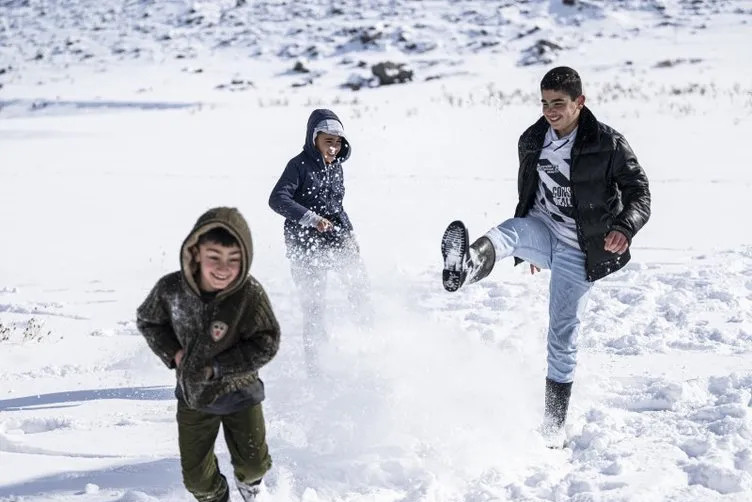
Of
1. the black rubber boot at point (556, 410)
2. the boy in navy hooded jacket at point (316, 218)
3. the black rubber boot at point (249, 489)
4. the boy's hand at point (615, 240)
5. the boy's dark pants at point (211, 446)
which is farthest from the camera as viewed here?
the boy in navy hooded jacket at point (316, 218)

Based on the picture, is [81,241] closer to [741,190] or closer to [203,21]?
[741,190]

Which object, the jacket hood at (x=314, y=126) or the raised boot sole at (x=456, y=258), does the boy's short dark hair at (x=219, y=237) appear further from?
the jacket hood at (x=314, y=126)

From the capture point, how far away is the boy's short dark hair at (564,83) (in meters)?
3.58

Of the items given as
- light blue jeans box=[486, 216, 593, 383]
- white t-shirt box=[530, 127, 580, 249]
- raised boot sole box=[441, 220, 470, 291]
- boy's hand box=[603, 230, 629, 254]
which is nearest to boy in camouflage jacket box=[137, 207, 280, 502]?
raised boot sole box=[441, 220, 470, 291]

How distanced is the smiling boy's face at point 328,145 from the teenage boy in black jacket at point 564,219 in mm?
1246

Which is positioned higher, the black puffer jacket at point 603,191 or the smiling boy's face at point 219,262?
the smiling boy's face at point 219,262

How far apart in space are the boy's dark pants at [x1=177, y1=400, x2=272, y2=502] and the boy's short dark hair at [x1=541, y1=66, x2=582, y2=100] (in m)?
1.92

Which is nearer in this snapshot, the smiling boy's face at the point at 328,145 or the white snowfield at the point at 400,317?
the white snowfield at the point at 400,317

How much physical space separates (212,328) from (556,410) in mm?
2030

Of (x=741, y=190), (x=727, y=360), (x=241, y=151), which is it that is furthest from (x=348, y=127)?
(x=727, y=360)

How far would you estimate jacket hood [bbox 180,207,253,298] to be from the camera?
8.01 ft

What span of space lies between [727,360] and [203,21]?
1625 inches

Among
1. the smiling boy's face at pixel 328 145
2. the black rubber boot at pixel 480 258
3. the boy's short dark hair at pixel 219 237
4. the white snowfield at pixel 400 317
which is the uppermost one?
the boy's short dark hair at pixel 219 237

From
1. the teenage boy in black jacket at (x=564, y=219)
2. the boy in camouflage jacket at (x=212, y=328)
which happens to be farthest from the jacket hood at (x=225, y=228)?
the teenage boy in black jacket at (x=564, y=219)
